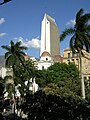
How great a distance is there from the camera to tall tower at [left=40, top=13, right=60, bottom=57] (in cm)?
11350

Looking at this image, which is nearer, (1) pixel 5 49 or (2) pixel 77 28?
(2) pixel 77 28

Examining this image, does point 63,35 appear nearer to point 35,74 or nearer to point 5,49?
point 5,49

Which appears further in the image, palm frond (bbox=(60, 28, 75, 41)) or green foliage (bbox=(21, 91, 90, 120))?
palm frond (bbox=(60, 28, 75, 41))

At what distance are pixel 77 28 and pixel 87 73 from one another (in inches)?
2235

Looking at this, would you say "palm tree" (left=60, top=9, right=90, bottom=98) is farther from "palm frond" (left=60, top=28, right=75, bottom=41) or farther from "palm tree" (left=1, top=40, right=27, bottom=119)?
"palm tree" (left=1, top=40, right=27, bottom=119)

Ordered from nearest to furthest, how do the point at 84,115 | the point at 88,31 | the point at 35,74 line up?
the point at 84,115 < the point at 88,31 < the point at 35,74

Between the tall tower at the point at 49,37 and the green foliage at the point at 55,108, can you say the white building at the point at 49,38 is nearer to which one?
the tall tower at the point at 49,37

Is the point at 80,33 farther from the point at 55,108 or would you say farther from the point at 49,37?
the point at 49,37

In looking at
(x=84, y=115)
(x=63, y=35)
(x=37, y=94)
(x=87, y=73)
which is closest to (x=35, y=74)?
(x=87, y=73)

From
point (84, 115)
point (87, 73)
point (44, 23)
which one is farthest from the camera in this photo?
point (44, 23)

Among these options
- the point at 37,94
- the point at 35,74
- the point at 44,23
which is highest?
the point at 44,23

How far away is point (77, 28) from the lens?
4266 centimetres

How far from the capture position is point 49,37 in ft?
375

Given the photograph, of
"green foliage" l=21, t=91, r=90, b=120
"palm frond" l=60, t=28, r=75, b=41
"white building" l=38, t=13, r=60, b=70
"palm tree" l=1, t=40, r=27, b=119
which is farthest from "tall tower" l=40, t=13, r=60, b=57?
"green foliage" l=21, t=91, r=90, b=120
